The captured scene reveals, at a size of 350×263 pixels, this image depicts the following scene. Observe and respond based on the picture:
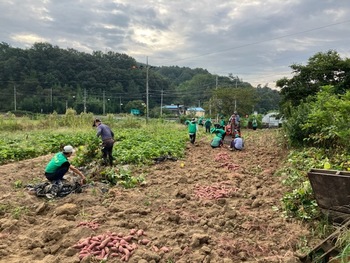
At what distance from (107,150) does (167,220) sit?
462 cm

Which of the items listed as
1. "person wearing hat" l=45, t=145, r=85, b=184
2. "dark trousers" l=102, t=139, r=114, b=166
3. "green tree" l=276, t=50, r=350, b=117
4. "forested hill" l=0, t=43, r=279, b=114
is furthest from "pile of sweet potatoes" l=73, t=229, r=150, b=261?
"forested hill" l=0, t=43, r=279, b=114

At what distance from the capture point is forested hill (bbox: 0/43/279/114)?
2370 inches

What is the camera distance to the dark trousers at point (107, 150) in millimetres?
8844

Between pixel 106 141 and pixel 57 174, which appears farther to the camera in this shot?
pixel 106 141

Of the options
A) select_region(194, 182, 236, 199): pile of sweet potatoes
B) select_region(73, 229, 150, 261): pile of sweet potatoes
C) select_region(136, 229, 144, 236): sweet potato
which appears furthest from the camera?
select_region(194, 182, 236, 199): pile of sweet potatoes

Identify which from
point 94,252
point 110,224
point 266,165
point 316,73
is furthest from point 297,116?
point 316,73

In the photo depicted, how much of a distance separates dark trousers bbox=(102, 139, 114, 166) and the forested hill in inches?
1746

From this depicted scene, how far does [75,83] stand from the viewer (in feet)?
222

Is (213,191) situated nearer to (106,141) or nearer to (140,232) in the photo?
(140,232)

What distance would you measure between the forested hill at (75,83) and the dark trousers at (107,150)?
146 feet

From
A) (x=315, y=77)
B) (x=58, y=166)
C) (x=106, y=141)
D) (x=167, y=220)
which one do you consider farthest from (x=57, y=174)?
(x=315, y=77)

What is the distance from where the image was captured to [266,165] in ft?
30.8

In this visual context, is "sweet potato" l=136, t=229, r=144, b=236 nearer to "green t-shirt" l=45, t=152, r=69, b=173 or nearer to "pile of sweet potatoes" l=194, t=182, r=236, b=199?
"pile of sweet potatoes" l=194, t=182, r=236, b=199

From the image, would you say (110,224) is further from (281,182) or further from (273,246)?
(281,182)
